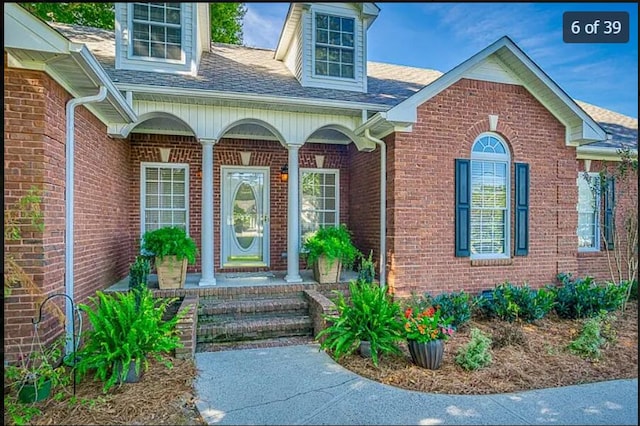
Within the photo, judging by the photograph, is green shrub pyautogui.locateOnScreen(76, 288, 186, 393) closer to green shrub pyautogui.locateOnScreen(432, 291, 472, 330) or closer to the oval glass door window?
green shrub pyautogui.locateOnScreen(432, 291, 472, 330)

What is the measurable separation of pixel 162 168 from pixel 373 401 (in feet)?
→ 20.8

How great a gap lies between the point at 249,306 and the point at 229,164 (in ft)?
11.6

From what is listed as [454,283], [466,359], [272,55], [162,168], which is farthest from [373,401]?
[272,55]

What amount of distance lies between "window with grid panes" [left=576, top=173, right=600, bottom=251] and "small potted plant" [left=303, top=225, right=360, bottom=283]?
5480 millimetres

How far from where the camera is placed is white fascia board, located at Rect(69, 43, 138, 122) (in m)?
3.73

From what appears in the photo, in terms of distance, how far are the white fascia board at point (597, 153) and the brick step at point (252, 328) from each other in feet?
22.3

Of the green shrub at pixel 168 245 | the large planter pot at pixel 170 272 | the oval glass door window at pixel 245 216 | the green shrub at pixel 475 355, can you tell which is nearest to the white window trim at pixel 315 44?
the oval glass door window at pixel 245 216

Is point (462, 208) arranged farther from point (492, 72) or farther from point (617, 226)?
point (617, 226)

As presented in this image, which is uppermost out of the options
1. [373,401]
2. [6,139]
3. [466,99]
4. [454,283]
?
[466,99]

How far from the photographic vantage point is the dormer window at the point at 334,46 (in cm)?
766

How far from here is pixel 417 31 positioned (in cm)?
464

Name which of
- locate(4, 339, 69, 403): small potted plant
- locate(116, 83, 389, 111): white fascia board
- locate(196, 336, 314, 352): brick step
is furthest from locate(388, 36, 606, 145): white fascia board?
locate(4, 339, 69, 403): small potted plant

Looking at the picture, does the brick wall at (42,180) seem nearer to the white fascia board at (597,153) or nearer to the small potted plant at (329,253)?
the small potted plant at (329,253)

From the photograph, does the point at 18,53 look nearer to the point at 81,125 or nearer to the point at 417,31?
the point at 81,125
